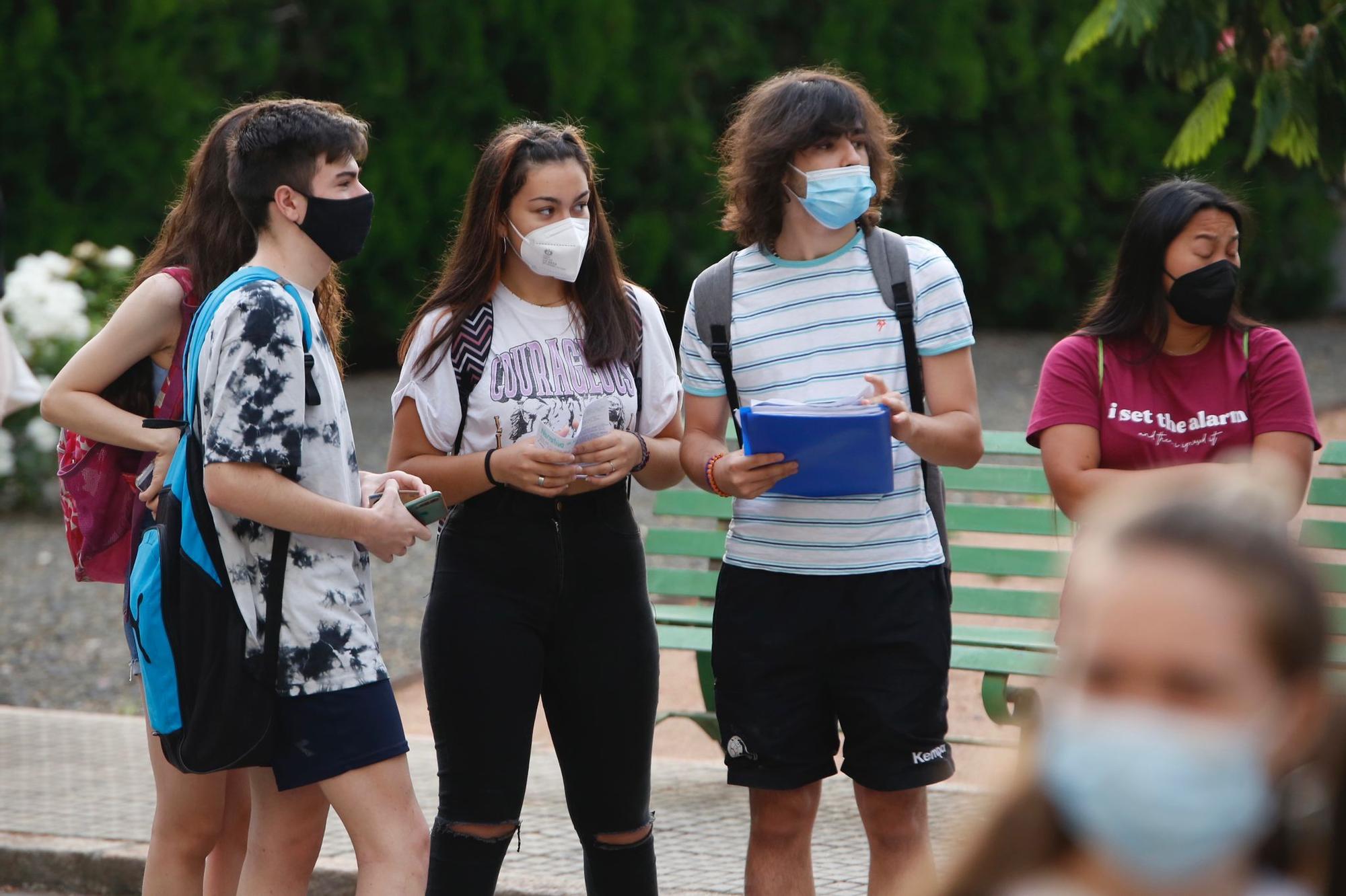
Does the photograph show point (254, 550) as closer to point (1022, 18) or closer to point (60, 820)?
point (60, 820)

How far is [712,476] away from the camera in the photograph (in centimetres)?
348

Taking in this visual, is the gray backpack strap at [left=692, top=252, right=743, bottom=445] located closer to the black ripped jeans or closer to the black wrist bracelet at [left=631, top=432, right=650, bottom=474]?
the black wrist bracelet at [left=631, top=432, right=650, bottom=474]

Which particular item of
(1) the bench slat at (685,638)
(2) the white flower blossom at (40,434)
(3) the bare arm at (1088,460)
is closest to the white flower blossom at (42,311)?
(2) the white flower blossom at (40,434)

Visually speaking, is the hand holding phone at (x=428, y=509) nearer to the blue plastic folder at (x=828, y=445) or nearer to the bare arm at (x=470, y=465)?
the bare arm at (x=470, y=465)

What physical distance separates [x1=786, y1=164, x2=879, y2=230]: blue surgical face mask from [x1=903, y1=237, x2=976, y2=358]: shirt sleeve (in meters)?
0.17

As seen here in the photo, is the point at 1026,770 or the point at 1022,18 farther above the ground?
the point at 1022,18

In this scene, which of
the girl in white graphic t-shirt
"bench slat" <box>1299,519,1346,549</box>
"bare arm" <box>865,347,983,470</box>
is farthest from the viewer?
"bench slat" <box>1299,519,1346,549</box>

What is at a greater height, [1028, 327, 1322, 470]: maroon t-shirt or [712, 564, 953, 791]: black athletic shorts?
[1028, 327, 1322, 470]: maroon t-shirt

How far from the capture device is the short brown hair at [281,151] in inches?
127

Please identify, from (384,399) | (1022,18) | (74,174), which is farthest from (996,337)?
(74,174)

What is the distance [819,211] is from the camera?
3.50m

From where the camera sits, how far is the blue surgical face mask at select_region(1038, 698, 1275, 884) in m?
1.25

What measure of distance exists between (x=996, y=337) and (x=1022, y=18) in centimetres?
331

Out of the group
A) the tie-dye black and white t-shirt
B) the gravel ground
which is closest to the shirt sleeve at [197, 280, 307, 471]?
the tie-dye black and white t-shirt
